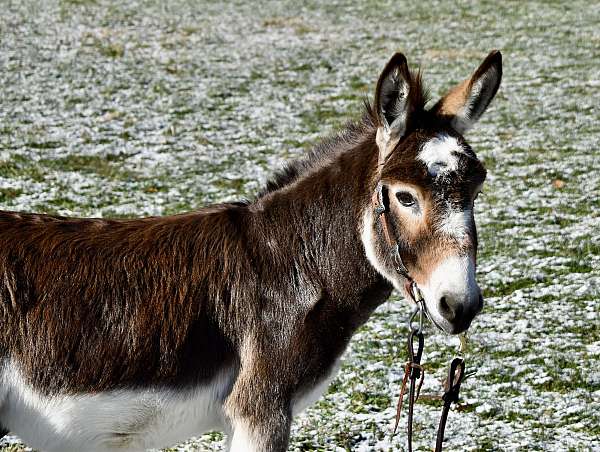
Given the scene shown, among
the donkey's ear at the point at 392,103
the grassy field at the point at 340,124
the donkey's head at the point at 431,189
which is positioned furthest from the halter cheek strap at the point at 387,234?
the grassy field at the point at 340,124

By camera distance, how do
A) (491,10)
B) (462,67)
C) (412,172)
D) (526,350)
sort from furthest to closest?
(491,10)
(462,67)
(526,350)
(412,172)

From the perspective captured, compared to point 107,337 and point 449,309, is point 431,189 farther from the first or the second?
point 107,337

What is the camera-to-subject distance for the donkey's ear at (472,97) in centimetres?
382

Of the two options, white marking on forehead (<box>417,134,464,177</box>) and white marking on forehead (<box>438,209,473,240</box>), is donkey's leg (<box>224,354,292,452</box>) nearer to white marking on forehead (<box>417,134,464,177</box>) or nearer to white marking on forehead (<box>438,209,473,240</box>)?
white marking on forehead (<box>438,209,473,240</box>)

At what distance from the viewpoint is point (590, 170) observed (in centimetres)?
1062

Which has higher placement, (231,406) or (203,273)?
(203,273)

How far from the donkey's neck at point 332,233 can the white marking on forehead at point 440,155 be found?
377 mm

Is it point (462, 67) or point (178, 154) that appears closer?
point (178, 154)

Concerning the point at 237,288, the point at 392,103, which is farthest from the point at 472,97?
the point at 237,288

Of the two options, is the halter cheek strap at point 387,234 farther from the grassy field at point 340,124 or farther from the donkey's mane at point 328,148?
the grassy field at point 340,124

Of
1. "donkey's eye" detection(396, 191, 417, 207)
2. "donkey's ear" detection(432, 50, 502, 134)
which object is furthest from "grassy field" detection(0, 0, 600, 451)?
"donkey's ear" detection(432, 50, 502, 134)

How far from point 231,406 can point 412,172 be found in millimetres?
1319

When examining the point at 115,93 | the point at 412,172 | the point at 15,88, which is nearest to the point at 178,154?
the point at 115,93

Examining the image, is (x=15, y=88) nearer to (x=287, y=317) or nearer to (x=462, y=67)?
(x=462, y=67)
